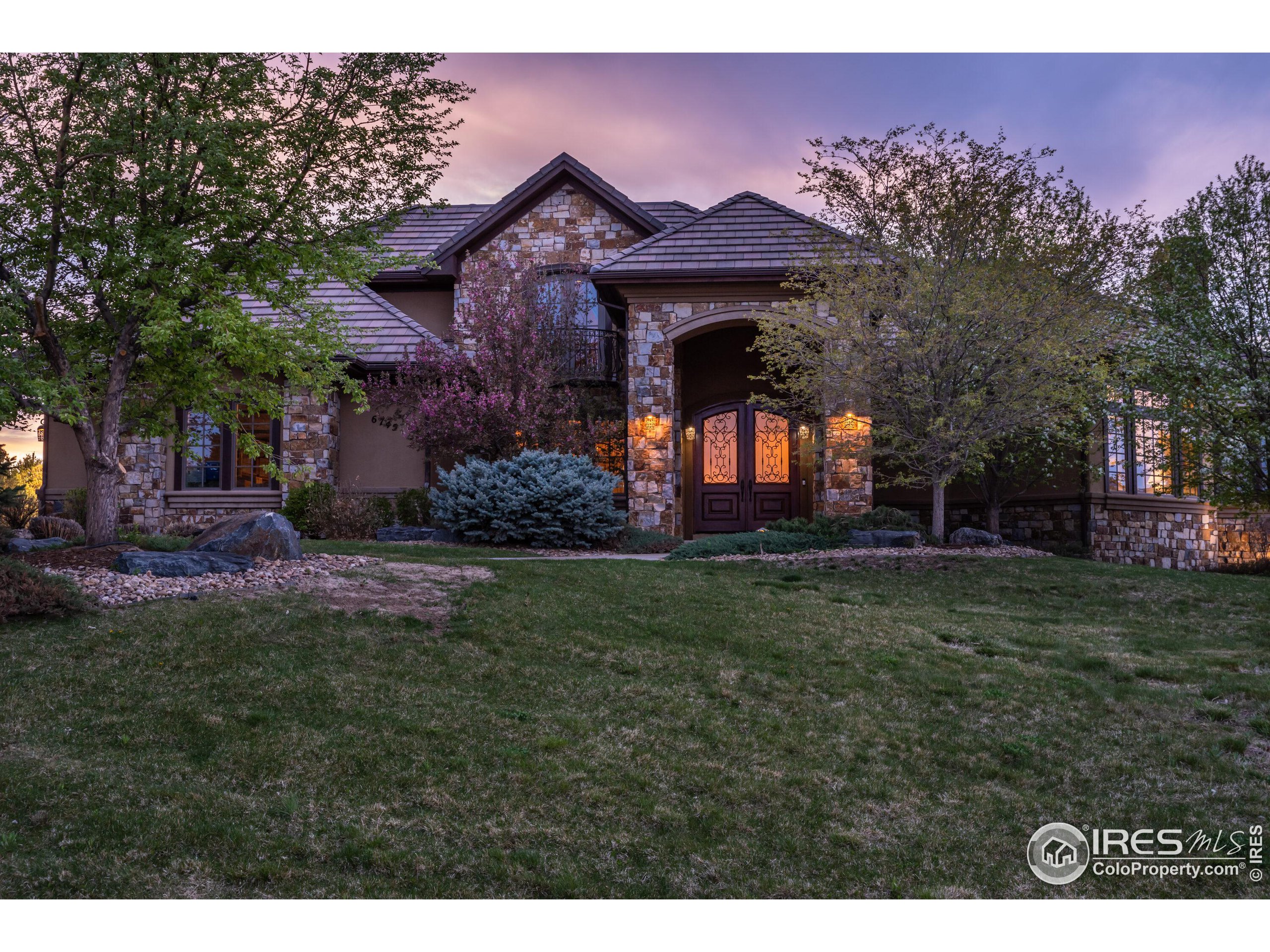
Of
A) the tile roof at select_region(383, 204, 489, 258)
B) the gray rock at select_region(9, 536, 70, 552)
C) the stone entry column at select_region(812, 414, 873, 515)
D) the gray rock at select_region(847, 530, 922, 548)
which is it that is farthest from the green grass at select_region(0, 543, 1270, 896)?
the tile roof at select_region(383, 204, 489, 258)

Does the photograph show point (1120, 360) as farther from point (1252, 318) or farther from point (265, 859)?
point (265, 859)

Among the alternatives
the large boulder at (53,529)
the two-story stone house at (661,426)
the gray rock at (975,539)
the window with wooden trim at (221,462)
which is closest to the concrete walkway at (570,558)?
the two-story stone house at (661,426)

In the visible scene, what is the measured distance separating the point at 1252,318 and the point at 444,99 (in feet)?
39.0

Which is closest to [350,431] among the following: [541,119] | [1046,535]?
[541,119]

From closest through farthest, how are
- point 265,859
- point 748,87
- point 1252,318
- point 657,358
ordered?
point 265,859, point 748,87, point 1252,318, point 657,358

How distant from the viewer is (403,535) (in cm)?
1543

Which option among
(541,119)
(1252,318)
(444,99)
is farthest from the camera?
(1252,318)

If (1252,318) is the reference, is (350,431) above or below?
below

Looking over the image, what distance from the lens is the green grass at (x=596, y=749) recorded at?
14.0ft

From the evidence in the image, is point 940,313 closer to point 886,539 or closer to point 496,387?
point 886,539

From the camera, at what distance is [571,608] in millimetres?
8922

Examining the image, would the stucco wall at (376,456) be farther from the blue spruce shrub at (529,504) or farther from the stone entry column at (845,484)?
the stone entry column at (845,484)

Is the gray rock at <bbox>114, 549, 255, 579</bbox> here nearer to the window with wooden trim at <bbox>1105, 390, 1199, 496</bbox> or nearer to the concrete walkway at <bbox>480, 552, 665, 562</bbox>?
the concrete walkway at <bbox>480, 552, 665, 562</bbox>

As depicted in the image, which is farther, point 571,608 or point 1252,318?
point 1252,318
